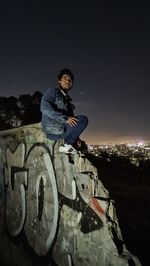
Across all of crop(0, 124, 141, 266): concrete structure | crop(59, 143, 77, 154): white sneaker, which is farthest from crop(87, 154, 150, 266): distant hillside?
crop(59, 143, 77, 154): white sneaker

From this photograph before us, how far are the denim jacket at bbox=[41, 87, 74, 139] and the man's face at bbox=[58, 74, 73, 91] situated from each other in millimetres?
115

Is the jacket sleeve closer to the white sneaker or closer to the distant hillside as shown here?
the white sneaker

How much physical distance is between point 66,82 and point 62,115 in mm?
643

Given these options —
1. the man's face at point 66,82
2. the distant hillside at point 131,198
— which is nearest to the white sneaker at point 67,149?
the man's face at point 66,82

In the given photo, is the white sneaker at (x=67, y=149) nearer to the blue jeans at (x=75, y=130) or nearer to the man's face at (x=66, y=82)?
the blue jeans at (x=75, y=130)

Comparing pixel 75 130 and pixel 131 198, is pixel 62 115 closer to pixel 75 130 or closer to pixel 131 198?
pixel 75 130

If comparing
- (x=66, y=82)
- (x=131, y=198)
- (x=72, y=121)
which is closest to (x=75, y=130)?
(x=72, y=121)

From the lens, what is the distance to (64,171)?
5.59 m

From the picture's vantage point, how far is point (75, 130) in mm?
5406

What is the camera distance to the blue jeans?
5.34 meters

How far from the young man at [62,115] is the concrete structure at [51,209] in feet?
0.92

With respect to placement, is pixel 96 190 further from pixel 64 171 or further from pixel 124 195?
pixel 124 195

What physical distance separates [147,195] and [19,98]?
778 inches

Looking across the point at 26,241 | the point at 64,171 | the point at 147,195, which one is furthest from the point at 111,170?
the point at 64,171
